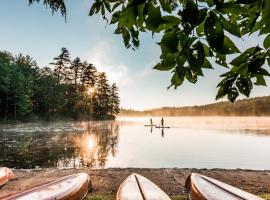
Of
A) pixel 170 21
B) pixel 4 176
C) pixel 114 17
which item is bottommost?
pixel 4 176

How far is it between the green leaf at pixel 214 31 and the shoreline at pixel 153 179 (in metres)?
7.25

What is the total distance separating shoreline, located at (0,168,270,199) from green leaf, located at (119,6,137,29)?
281 inches

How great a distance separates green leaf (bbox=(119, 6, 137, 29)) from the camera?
132cm

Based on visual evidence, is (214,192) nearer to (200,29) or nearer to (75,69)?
(200,29)

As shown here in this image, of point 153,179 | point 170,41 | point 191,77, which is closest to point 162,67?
point 170,41

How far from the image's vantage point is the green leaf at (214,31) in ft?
4.01

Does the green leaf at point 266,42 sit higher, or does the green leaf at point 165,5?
the green leaf at point 165,5

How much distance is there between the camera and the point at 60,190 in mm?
6426

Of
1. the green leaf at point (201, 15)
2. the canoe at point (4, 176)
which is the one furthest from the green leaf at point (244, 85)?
the canoe at point (4, 176)

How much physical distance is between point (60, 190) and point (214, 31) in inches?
238

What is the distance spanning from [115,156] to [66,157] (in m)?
3.42

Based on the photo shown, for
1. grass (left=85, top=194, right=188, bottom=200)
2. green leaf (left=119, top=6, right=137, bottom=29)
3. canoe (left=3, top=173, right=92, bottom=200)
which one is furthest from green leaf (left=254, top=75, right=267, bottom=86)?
grass (left=85, top=194, right=188, bottom=200)

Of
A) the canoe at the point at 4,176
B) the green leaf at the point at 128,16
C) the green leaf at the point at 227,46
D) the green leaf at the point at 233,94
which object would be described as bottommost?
the canoe at the point at 4,176

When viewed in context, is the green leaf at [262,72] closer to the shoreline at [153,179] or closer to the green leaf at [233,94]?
the green leaf at [233,94]
